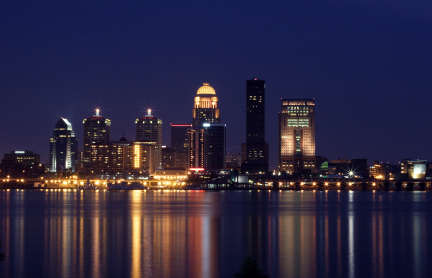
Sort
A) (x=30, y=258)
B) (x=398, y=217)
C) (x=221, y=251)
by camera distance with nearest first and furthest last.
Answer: (x=30, y=258) < (x=221, y=251) < (x=398, y=217)

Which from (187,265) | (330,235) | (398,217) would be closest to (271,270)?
(187,265)

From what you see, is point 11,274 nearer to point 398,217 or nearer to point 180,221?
point 180,221

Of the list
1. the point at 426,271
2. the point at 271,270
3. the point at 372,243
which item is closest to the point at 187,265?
the point at 271,270

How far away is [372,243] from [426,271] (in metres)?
15.0

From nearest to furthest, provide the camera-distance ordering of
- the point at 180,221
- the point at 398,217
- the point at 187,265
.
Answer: the point at 187,265 < the point at 180,221 < the point at 398,217

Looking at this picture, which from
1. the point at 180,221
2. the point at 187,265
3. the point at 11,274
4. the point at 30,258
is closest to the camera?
the point at 11,274

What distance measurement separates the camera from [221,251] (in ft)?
172

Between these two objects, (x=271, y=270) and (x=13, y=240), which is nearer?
(x=271, y=270)

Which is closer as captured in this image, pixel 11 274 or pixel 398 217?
pixel 11 274

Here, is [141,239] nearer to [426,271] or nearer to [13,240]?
[13,240]

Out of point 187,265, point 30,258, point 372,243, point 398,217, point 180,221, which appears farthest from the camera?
→ point 398,217

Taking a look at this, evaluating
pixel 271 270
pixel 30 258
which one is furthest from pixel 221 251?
pixel 30 258

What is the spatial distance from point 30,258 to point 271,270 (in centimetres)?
1934

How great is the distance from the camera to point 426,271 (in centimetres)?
4378
